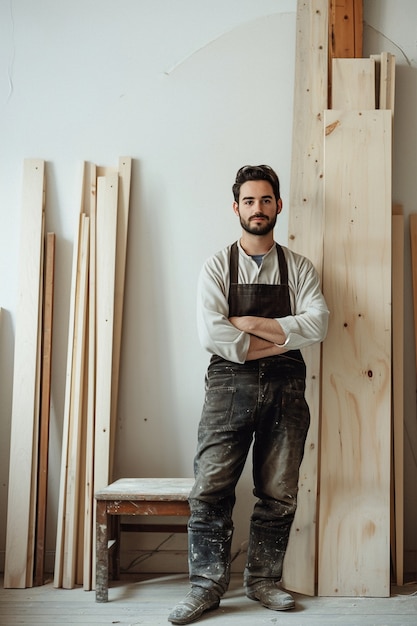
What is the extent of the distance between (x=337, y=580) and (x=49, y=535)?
1513mm

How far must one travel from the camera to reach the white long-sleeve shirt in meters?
3.23

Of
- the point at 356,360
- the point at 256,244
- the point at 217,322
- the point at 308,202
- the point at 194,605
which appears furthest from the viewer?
the point at 308,202

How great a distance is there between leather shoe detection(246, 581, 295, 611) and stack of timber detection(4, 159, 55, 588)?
1.10 m

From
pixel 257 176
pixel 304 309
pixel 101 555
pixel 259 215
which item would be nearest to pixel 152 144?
pixel 257 176

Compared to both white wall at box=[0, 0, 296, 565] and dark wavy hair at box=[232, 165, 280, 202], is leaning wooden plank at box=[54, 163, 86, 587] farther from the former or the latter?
dark wavy hair at box=[232, 165, 280, 202]

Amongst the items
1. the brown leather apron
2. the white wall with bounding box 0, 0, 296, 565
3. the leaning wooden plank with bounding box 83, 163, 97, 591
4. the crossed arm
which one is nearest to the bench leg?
the leaning wooden plank with bounding box 83, 163, 97, 591

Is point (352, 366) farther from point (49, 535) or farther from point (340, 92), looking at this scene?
point (49, 535)

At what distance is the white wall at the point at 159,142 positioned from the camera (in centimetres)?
398

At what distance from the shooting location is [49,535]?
3920mm

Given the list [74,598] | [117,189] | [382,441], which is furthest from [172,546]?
[117,189]

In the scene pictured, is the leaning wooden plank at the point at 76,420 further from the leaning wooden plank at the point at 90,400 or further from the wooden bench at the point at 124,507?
the wooden bench at the point at 124,507

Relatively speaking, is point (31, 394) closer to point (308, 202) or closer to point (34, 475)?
point (34, 475)

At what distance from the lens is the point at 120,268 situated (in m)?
3.94

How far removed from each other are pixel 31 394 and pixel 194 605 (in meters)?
1.36
